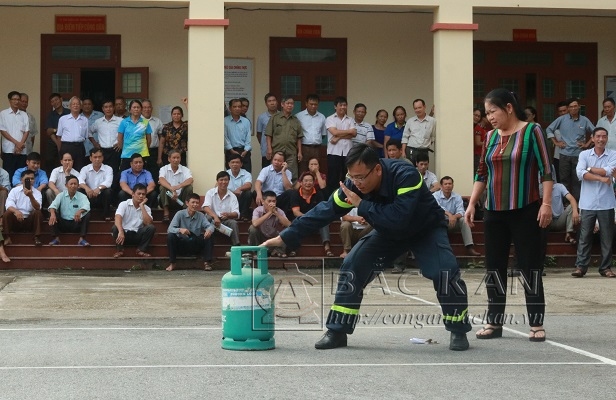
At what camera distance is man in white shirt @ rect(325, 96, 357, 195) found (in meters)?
18.7

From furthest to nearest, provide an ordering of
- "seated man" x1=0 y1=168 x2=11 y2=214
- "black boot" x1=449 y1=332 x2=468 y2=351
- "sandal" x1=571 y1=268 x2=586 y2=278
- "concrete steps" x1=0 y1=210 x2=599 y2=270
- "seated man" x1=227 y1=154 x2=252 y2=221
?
"seated man" x1=227 y1=154 x2=252 y2=221 → "seated man" x1=0 y1=168 x2=11 y2=214 → "concrete steps" x1=0 y1=210 x2=599 y2=270 → "sandal" x1=571 y1=268 x2=586 y2=278 → "black boot" x1=449 y1=332 x2=468 y2=351

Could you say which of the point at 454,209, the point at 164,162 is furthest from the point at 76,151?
the point at 454,209

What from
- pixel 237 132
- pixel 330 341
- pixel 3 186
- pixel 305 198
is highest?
pixel 237 132

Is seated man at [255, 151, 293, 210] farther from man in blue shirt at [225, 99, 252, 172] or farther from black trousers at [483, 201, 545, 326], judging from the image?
black trousers at [483, 201, 545, 326]

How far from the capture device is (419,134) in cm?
1855

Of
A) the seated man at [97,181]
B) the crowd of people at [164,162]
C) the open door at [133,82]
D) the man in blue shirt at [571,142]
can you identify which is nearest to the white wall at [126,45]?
the open door at [133,82]

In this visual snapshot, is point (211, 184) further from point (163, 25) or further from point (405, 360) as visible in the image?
point (405, 360)

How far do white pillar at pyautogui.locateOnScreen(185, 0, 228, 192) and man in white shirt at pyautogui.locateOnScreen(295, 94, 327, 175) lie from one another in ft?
5.49

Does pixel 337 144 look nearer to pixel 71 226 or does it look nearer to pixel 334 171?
pixel 334 171

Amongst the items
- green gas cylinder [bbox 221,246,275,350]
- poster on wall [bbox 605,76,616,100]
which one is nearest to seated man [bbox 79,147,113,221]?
green gas cylinder [bbox 221,246,275,350]

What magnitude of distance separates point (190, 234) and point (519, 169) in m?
8.85

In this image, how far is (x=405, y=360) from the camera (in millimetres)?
7605

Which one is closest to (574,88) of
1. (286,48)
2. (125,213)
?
(286,48)

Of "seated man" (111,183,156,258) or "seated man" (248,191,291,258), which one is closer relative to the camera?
"seated man" (111,183,156,258)
